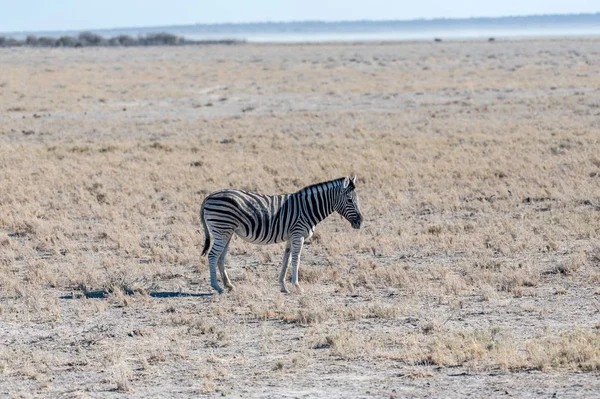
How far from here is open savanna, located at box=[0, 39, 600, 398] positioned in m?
9.03

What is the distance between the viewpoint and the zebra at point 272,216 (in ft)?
40.7

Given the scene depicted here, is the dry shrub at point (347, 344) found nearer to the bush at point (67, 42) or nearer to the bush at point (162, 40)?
the bush at point (67, 42)

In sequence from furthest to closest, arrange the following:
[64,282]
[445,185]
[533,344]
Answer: [445,185]
[64,282]
[533,344]

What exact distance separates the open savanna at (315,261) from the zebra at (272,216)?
547mm

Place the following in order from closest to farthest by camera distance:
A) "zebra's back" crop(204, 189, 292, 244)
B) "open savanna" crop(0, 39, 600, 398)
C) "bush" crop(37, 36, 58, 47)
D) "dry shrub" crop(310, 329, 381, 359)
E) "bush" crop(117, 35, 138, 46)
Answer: "open savanna" crop(0, 39, 600, 398) < "dry shrub" crop(310, 329, 381, 359) < "zebra's back" crop(204, 189, 292, 244) < "bush" crop(37, 36, 58, 47) < "bush" crop(117, 35, 138, 46)

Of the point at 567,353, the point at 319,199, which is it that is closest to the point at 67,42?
the point at 319,199

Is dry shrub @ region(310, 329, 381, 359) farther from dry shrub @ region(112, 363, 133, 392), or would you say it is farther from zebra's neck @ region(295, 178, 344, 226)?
zebra's neck @ region(295, 178, 344, 226)

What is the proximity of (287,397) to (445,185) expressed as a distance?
42.1ft

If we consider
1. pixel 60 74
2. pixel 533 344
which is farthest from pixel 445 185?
pixel 60 74

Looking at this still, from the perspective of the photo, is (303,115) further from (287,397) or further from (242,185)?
(287,397)

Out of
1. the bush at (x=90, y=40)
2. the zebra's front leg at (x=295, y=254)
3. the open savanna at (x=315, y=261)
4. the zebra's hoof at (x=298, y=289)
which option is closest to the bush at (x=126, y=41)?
the bush at (x=90, y=40)

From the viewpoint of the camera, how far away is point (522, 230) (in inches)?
626

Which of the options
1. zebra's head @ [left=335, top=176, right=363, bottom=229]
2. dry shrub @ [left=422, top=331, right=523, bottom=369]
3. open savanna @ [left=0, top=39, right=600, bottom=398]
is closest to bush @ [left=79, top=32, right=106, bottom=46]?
open savanna @ [left=0, top=39, right=600, bottom=398]

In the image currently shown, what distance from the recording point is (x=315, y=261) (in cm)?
1446
